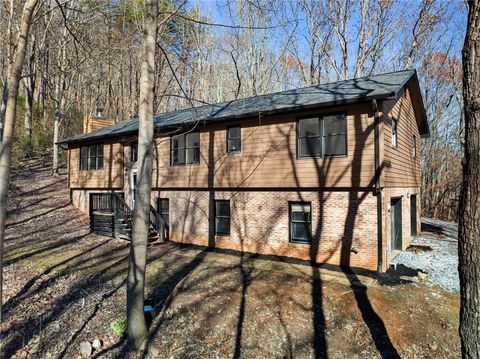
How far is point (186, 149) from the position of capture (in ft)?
46.4

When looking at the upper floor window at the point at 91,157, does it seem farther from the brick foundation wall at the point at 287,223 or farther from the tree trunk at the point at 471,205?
the tree trunk at the point at 471,205

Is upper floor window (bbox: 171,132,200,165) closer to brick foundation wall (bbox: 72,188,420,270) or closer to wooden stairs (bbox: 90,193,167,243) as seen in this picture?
brick foundation wall (bbox: 72,188,420,270)

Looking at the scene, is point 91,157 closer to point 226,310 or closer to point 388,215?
point 226,310

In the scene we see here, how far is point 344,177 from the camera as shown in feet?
33.0

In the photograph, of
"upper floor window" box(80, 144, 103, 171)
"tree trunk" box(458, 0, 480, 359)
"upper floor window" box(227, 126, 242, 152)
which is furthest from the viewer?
"upper floor window" box(80, 144, 103, 171)

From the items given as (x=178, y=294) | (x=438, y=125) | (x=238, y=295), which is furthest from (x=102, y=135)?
(x=438, y=125)

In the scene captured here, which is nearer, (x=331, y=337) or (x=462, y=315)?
(x=462, y=315)

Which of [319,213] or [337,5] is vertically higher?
[337,5]

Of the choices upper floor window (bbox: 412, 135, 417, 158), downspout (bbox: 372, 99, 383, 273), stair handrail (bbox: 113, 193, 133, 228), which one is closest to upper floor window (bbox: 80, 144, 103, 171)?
stair handrail (bbox: 113, 193, 133, 228)

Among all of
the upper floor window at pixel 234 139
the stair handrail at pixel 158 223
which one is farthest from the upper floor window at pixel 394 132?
the stair handrail at pixel 158 223

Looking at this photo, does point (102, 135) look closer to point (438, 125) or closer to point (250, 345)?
point (250, 345)

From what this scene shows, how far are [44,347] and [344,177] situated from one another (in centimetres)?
891

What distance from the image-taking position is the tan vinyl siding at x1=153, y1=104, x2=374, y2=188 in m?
9.80

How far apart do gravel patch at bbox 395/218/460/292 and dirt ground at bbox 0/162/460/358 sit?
0.80 m
